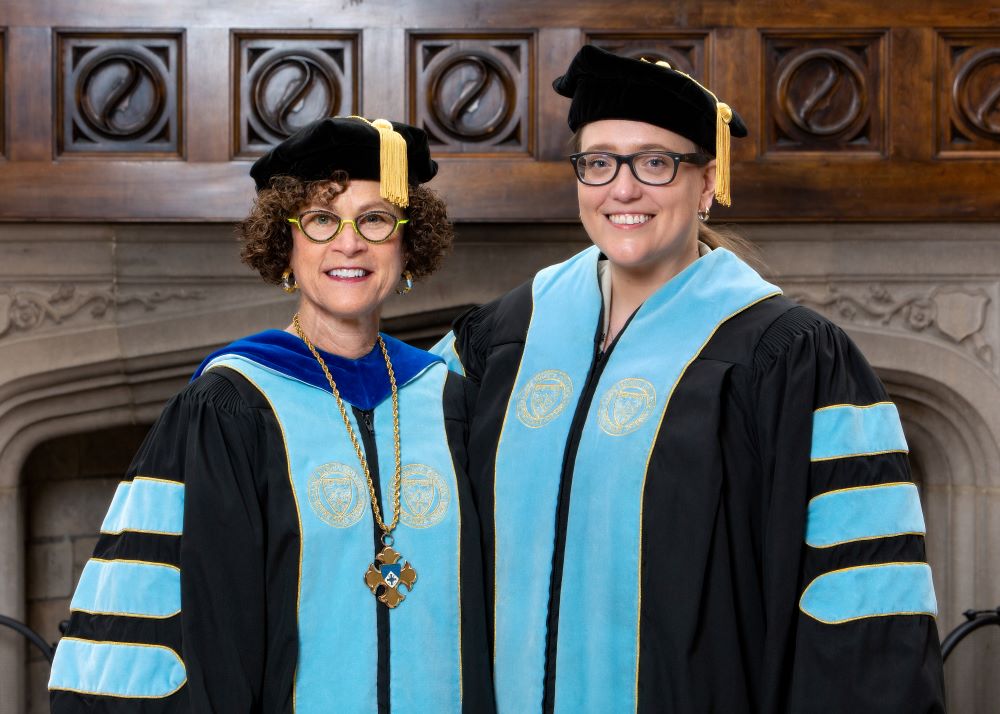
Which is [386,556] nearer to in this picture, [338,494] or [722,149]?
[338,494]

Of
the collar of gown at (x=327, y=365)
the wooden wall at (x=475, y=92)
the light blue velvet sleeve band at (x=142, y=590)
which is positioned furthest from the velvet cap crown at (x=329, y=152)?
the wooden wall at (x=475, y=92)

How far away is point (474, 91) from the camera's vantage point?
152 inches

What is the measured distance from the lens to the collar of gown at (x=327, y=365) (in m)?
2.12

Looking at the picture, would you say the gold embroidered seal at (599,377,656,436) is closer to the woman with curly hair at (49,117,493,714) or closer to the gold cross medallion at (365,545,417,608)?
the woman with curly hair at (49,117,493,714)

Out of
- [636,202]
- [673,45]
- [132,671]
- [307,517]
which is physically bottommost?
[132,671]

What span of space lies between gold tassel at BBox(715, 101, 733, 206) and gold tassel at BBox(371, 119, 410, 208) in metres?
0.57

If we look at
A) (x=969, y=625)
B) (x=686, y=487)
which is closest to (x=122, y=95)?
(x=686, y=487)

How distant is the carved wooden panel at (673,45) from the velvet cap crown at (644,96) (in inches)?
64.5

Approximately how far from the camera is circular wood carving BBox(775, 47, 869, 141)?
12.6 ft

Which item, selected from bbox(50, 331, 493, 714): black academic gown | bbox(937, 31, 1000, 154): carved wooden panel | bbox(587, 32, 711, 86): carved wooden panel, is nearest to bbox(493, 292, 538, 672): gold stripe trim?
bbox(50, 331, 493, 714): black academic gown

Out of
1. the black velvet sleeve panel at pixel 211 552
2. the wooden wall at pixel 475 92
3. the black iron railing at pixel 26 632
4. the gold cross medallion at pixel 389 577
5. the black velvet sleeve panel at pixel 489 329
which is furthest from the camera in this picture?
the black iron railing at pixel 26 632

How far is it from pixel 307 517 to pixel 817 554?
2.80 feet

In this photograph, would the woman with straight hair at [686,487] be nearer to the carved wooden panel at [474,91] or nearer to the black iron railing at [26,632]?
the carved wooden panel at [474,91]

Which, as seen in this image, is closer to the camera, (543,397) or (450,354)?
(543,397)
